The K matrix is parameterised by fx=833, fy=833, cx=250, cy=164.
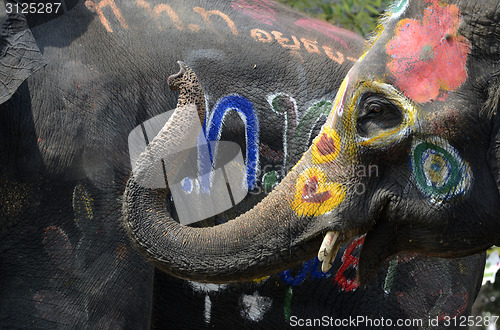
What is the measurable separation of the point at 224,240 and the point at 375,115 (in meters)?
0.44

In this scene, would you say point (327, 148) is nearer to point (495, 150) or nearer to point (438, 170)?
point (438, 170)

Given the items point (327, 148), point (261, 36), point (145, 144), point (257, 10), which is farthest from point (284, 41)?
point (327, 148)

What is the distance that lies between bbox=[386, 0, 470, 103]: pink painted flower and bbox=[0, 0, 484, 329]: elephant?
19.1 inches

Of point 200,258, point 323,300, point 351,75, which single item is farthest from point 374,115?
point 323,300

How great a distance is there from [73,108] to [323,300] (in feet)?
3.22

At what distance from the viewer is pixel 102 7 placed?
2.55m

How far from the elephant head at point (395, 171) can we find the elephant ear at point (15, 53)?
1.85 ft

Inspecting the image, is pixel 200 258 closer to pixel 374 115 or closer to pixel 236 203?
pixel 374 115

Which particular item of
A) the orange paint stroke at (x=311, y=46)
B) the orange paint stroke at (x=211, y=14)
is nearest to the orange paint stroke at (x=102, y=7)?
the orange paint stroke at (x=211, y=14)

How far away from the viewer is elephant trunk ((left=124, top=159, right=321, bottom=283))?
1854 mm

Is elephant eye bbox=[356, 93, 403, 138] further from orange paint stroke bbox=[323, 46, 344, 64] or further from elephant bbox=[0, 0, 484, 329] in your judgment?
orange paint stroke bbox=[323, 46, 344, 64]

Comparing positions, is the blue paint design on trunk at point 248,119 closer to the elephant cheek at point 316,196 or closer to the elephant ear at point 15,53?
the elephant ear at point 15,53

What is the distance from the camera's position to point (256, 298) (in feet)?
8.45

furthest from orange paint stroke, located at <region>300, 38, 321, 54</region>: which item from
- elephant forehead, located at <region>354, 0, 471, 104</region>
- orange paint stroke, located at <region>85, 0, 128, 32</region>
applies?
elephant forehead, located at <region>354, 0, 471, 104</region>
